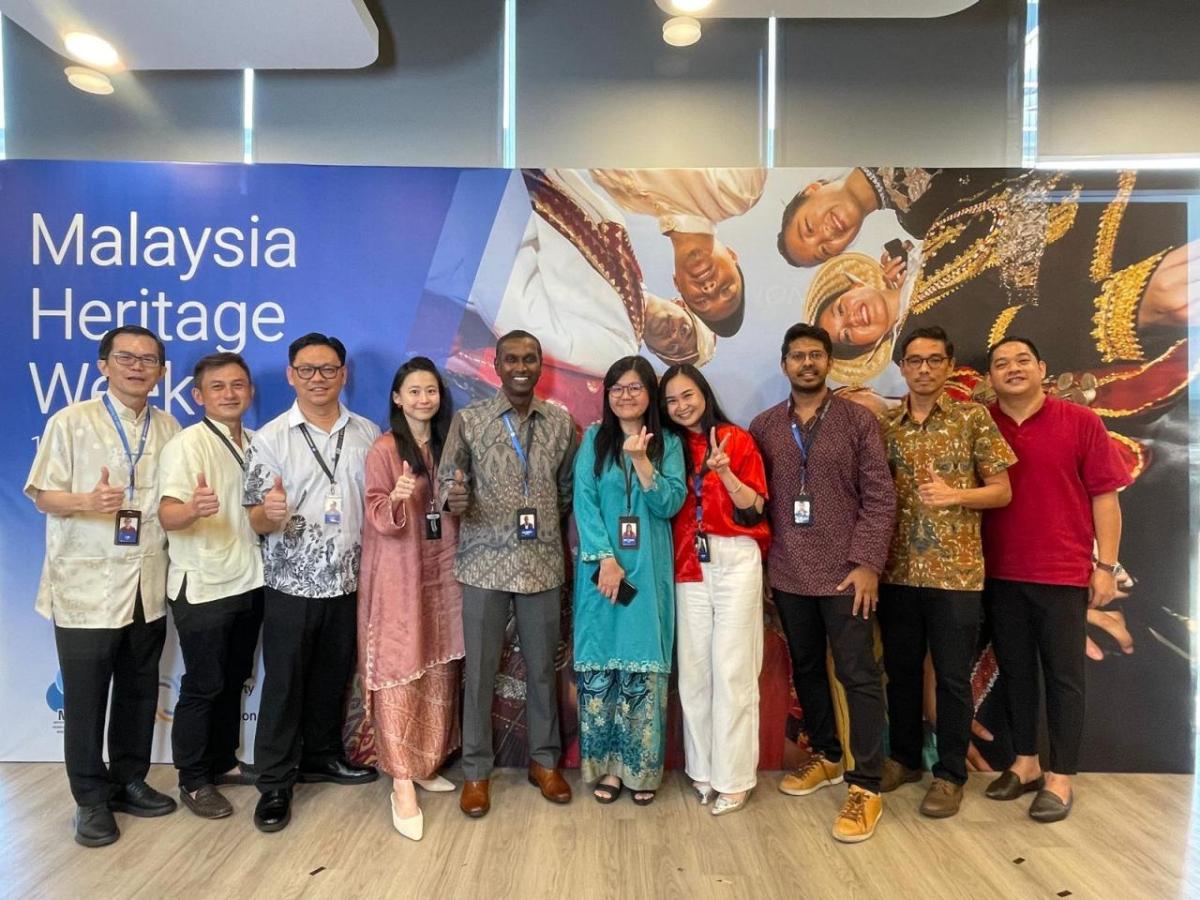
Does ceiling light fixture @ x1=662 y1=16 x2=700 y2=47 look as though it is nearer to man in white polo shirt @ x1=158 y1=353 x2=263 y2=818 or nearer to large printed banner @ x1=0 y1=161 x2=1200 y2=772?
large printed banner @ x1=0 y1=161 x2=1200 y2=772

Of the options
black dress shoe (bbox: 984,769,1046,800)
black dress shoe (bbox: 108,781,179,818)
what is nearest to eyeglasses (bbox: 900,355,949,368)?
black dress shoe (bbox: 984,769,1046,800)

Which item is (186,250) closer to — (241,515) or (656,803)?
(241,515)

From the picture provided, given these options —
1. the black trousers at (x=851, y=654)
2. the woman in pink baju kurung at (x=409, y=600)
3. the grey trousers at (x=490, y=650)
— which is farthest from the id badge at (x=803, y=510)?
the woman in pink baju kurung at (x=409, y=600)

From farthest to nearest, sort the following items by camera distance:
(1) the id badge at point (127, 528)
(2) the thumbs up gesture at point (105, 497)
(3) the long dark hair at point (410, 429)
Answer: (3) the long dark hair at point (410, 429), (1) the id badge at point (127, 528), (2) the thumbs up gesture at point (105, 497)

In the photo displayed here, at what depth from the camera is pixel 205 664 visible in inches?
106

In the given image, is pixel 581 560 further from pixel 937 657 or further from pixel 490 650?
pixel 937 657

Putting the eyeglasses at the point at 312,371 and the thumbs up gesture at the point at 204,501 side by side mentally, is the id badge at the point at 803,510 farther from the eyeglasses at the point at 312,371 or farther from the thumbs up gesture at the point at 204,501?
the thumbs up gesture at the point at 204,501

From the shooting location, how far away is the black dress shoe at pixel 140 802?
2.70 m

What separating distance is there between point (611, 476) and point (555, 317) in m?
0.91

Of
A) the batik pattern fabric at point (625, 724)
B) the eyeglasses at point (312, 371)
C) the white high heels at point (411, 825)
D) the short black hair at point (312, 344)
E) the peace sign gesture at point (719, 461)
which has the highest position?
the short black hair at point (312, 344)

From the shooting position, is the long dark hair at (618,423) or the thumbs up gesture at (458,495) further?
the long dark hair at (618,423)

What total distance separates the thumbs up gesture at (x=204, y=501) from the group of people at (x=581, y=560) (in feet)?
0.13

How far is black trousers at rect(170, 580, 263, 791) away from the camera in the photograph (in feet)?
8.73

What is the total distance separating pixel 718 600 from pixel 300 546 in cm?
168
